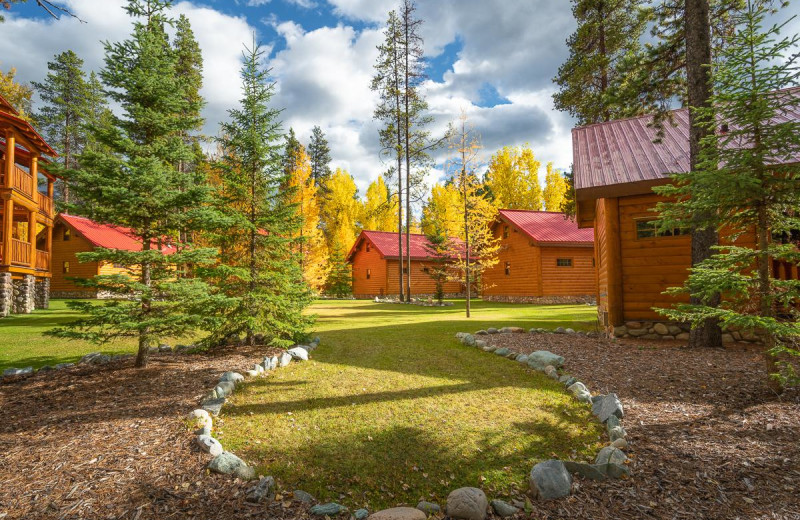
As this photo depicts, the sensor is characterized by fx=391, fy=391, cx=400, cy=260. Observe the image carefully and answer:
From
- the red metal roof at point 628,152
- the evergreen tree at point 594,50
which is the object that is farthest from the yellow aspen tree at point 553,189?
the red metal roof at point 628,152

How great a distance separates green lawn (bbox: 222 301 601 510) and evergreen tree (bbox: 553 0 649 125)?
47.3 feet

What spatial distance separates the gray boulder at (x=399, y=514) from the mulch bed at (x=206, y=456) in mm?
558

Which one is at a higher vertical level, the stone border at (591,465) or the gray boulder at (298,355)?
the gray boulder at (298,355)

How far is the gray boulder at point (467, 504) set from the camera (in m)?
2.86

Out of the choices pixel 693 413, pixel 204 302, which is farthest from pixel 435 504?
pixel 204 302

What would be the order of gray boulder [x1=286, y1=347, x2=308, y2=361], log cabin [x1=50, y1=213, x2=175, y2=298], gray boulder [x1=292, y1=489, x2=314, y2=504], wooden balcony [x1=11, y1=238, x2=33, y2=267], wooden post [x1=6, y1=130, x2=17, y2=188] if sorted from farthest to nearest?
log cabin [x1=50, y1=213, x2=175, y2=298]
wooden balcony [x1=11, y1=238, x2=33, y2=267]
wooden post [x1=6, y1=130, x2=17, y2=188]
gray boulder [x1=286, y1=347, x2=308, y2=361]
gray boulder [x1=292, y1=489, x2=314, y2=504]

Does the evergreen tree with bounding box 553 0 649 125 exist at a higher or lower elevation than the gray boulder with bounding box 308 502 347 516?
higher

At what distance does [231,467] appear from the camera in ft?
10.9

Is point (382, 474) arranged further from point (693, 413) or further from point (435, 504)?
point (693, 413)

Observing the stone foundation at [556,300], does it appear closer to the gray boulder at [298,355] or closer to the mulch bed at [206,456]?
the mulch bed at [206,456]

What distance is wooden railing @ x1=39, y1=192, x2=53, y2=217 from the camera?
18.2 meters

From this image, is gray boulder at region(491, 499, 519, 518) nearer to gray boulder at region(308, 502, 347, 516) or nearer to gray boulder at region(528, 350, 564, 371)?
gray boulder at region(308, 502, 347, 516)

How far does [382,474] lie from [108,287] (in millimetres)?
5138

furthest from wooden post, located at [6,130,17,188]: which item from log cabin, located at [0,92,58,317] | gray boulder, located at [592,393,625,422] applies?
gray boulder, located at [592,393,625,422]
